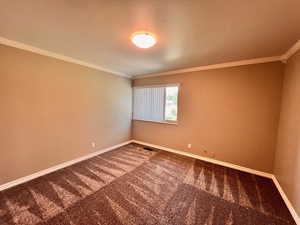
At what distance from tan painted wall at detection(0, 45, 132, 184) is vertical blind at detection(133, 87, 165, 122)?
994 millimetres

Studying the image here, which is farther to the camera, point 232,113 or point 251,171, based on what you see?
point 232,113

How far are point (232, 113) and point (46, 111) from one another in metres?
3.85

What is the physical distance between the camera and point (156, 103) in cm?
403

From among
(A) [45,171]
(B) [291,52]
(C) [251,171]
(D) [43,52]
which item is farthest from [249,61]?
(A) [45,171]

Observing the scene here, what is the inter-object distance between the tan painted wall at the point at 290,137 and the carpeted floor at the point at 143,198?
0.28 meters

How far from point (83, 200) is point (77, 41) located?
7.82 feet

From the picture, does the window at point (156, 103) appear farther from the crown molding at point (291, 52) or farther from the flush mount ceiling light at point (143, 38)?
the crown molding at point (291, 52)

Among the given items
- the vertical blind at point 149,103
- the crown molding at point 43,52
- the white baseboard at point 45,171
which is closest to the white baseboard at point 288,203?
the vertical blind at point 149,103

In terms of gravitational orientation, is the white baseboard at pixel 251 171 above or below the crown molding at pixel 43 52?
below

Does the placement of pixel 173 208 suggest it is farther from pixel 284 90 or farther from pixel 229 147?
pixel 284 90

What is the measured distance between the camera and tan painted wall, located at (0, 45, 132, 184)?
81.7 inches

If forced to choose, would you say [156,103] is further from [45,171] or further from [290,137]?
[45,171]

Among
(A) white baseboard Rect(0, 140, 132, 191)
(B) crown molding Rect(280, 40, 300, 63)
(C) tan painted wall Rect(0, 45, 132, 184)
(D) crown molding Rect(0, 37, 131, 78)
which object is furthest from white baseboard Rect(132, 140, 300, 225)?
(D) crown molding Rect(0, 37, 131, 78)

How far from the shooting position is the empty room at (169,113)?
149 centimetres
